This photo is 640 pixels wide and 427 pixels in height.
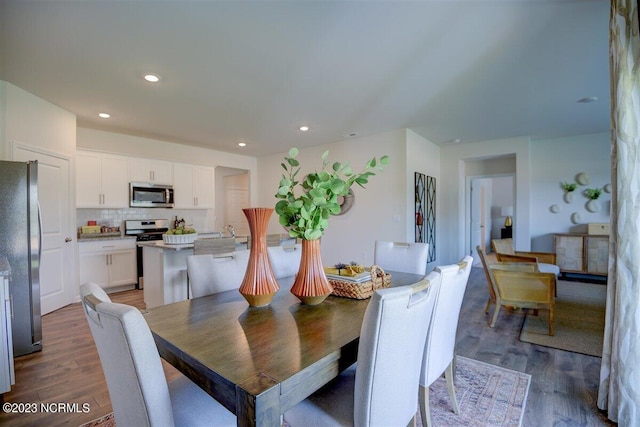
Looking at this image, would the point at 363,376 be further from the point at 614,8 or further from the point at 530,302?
the point at 530,302

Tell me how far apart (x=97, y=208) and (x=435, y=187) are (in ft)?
19.0

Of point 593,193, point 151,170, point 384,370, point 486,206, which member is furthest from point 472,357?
point 486,206

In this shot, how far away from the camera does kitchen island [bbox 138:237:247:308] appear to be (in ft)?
10.1

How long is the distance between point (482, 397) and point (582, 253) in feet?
14.3

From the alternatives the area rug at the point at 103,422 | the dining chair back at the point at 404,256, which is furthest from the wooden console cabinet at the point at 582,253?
the area rug at the point at 103,422

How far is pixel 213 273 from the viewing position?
1788mm

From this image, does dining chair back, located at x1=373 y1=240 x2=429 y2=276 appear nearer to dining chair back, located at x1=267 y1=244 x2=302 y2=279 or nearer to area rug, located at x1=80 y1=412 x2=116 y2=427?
dining chair back, located at x1=267 y1=244 x2=302 y2=279

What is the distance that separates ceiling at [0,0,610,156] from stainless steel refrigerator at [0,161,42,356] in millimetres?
1008

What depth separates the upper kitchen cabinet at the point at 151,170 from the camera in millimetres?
4762

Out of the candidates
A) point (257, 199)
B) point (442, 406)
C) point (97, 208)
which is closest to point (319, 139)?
point (257, 199)

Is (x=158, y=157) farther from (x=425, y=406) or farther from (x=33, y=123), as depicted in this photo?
(x=425, y=406)

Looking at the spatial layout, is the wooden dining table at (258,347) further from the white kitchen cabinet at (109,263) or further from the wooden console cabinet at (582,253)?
the wooden console cabinet at (582,253)

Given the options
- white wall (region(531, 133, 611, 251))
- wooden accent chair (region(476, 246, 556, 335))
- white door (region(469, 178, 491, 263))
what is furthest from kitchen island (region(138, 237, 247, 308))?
white wall (region(531, 133, 611, 251))

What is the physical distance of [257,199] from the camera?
21.7 ft
